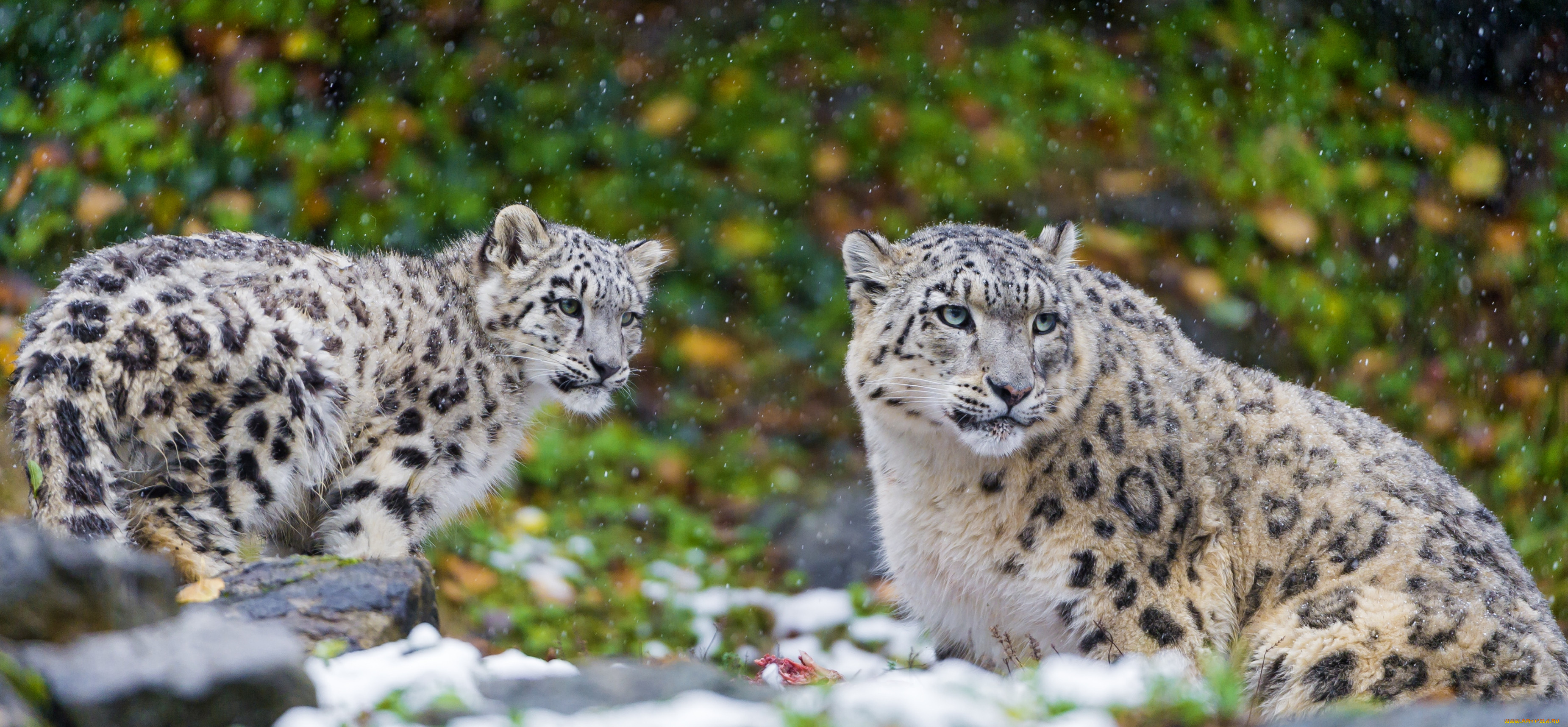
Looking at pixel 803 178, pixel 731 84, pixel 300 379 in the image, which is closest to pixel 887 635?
pixel 300 379

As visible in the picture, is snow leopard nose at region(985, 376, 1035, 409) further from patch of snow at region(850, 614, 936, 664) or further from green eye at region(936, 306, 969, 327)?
patch of snow at region(850, 614, 936, 664)

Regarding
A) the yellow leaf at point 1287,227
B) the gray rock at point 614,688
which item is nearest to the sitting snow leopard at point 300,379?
the gray rock at point 614,688

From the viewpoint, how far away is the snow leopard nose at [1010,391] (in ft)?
16.8

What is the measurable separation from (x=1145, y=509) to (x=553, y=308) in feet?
9.28

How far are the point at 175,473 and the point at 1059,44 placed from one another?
28.8 feet

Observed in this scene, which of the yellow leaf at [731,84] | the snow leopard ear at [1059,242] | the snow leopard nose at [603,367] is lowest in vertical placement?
the snow leopard nose at [603,367]

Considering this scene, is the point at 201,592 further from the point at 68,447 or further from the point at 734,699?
the point at 734,699

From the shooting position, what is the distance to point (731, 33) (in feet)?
39.3

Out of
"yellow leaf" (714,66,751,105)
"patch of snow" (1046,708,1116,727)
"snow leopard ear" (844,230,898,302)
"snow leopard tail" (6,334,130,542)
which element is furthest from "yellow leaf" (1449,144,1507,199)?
"snow leopard tail" (6,334,130,542)

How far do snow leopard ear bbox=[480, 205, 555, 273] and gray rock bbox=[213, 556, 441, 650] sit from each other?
2.14 meters

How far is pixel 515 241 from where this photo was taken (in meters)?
6.62

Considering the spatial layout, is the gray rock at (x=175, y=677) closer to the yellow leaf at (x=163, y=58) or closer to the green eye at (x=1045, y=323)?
the green eye at (x=1045, y=323)

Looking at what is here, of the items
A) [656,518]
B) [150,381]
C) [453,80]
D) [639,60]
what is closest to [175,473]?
[150,381]

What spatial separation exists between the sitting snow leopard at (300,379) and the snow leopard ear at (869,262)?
1361 mm
